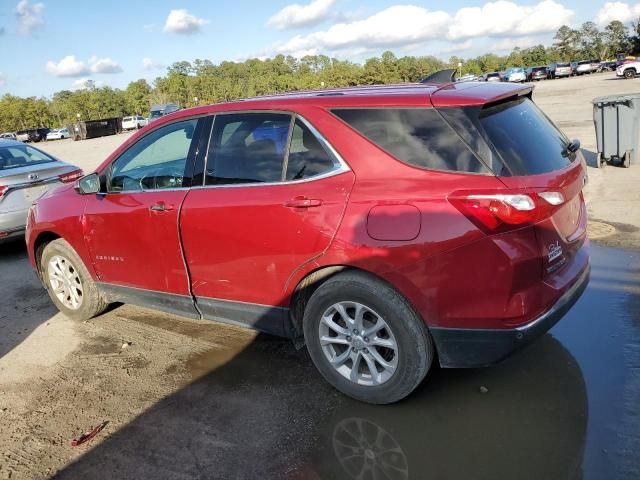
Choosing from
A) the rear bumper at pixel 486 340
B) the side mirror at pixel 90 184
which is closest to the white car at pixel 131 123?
A: the side mirror at pixel 90 184

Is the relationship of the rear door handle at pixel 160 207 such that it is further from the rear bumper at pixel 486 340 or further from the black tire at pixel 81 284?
the rear bumper at pixel 486 340

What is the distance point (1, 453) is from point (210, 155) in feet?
7.40

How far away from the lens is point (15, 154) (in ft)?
26.9

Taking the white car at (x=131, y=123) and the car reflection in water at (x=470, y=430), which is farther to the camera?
the white car at (x=131, y=123)

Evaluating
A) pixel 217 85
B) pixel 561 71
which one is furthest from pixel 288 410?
pixel 217 85

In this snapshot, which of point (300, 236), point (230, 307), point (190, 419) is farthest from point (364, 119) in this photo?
point (190, 419)

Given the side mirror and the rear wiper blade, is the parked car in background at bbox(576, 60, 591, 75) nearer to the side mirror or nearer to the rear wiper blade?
the rear wiper blade

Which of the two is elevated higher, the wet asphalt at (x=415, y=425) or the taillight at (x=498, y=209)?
the taillight at (x=498, y=209)

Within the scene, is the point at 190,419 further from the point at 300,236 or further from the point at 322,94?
the point at 322,94

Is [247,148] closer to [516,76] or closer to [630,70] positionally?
[630,70]

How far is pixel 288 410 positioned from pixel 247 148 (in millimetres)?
1741

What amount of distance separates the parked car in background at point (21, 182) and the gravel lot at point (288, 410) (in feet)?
10.3

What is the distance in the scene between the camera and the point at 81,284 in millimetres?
4887

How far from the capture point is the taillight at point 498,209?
2691mm
